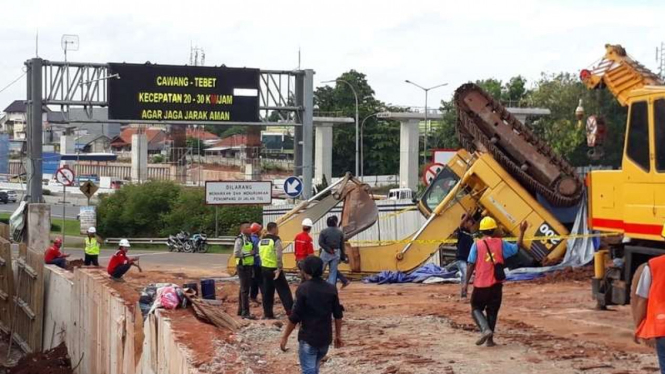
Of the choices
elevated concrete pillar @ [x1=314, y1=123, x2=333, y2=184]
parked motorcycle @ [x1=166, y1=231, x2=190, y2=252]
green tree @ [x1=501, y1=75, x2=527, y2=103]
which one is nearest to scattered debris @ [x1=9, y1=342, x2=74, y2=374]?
parked motorcycle @ [x1=166, y1=231, x2=190, y2=252]

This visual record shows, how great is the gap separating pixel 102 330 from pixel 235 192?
17.5 m

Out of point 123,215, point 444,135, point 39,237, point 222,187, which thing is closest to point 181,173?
point 444,135

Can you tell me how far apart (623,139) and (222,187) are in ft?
75.3

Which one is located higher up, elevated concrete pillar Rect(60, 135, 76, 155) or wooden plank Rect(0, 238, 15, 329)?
elevated concrete pillar Rect(60, 135, 76, 155)

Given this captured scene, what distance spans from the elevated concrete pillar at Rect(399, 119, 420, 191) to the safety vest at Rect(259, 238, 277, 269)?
4609cm

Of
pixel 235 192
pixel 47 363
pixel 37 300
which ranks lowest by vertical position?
pixel 47 363

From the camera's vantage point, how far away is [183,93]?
30969 millimetres

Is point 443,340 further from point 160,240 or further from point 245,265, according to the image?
point 160,240

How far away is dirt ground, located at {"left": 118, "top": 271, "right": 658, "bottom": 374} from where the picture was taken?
40.8 ft

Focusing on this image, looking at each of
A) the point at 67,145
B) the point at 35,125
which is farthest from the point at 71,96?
the point at 67,145

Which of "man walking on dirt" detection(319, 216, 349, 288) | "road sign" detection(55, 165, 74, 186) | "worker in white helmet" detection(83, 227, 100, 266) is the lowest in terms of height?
"worker in white helmet" detection(83, 227, 100, 266)

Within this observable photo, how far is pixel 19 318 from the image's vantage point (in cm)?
2633

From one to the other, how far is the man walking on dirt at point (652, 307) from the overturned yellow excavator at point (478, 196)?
13656 millimetres

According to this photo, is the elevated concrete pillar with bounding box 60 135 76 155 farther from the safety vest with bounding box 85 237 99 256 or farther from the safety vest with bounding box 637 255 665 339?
the safety vest with bounding box 637 255 665 339
